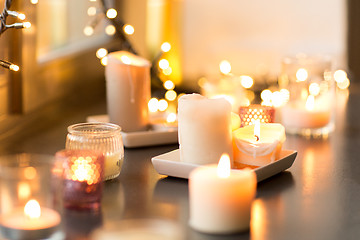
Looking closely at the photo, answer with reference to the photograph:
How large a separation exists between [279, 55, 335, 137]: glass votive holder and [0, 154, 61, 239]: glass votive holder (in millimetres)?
948

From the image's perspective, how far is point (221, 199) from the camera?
0.91 m

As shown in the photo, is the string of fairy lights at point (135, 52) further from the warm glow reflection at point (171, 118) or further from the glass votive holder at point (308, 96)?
the glass votive holder at point (308, 96)

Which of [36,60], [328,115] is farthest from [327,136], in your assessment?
[36,60]

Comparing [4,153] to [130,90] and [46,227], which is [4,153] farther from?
[46,227]

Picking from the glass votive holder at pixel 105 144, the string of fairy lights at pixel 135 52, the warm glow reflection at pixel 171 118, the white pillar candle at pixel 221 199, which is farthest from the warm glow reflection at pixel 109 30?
the white pillar candle at pixel 221 199

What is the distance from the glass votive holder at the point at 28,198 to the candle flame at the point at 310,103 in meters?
0.98

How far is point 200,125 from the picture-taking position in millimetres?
1110

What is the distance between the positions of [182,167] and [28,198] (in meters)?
0.38

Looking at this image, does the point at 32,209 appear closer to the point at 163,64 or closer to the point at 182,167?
the point at 182,167

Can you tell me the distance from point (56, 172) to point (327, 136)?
96 cm

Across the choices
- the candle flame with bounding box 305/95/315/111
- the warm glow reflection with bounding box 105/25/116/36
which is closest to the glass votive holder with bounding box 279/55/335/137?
the candle flame with bounding box 305/95/315/111

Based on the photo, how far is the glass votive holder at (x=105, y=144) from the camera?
118 cm

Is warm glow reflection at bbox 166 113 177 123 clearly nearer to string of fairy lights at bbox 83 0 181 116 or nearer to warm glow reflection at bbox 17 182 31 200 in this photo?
string of fairy lights at bbox 83 0 181 116

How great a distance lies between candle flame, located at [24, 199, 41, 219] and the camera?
0.87m
